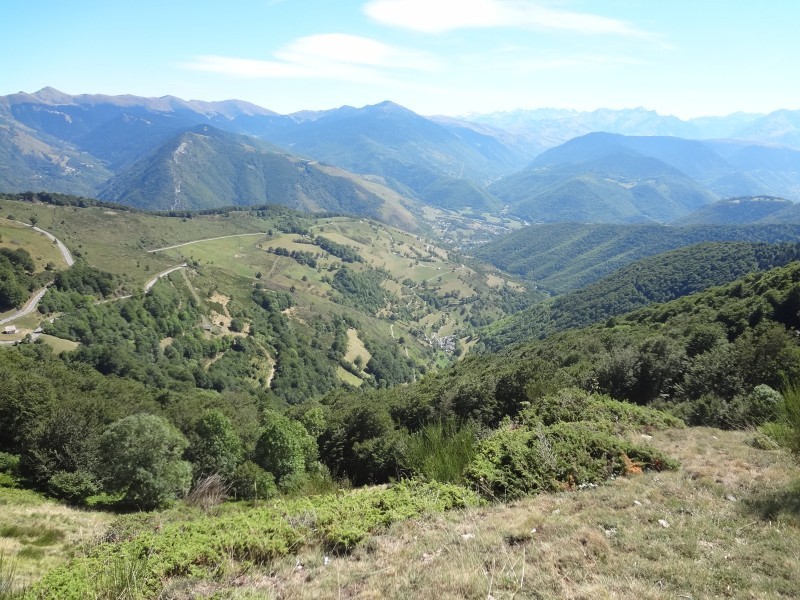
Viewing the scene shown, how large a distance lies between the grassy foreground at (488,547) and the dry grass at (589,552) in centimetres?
Answer: 4

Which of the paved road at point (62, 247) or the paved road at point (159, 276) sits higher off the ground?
the paved road at point (62, 247)

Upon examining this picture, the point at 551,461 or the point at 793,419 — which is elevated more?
the point at 793,419

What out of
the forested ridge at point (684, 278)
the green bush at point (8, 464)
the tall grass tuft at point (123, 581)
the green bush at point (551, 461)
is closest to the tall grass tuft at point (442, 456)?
the green bush at point (551, 461)

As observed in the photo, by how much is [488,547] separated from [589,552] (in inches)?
85.9

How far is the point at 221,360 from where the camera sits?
132 m

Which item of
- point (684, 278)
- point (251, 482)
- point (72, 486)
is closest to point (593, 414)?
point (251, 482)

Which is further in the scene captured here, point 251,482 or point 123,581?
point 251,482

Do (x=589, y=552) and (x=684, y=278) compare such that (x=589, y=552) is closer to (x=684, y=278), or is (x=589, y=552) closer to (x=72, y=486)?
(x=72, y=486)

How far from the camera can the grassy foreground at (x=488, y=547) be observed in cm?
811

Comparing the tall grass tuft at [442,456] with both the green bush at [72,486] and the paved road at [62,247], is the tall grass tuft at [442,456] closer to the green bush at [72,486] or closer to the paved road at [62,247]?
the green bush at [72,486]

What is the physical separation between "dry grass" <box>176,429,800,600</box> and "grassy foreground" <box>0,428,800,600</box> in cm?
4

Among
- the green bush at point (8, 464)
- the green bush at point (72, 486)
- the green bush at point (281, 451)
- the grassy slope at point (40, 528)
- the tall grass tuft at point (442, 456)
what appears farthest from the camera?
the green bush at point (281, 451)

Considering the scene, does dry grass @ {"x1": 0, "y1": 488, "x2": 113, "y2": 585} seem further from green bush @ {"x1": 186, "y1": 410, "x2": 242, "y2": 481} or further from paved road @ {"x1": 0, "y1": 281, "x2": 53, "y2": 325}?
paved road @ {"x1": 0, "y1": 281, "x2": 53, "y2": 325}

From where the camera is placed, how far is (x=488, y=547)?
9.99 m
